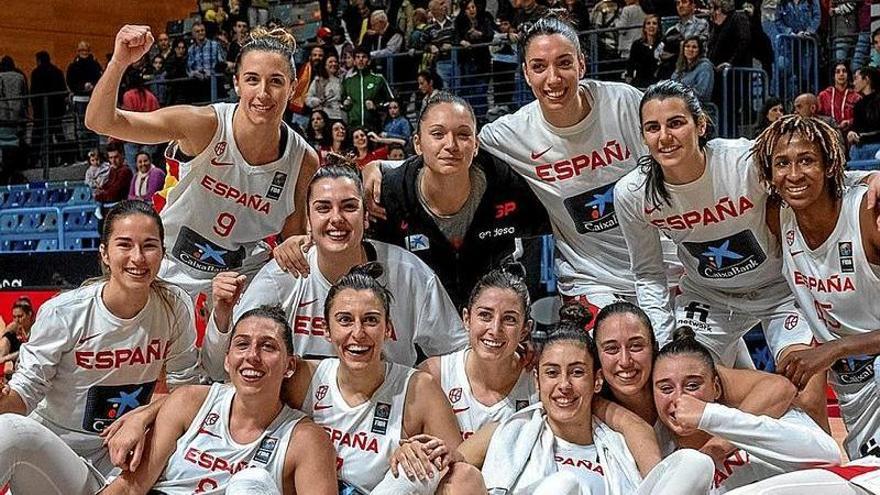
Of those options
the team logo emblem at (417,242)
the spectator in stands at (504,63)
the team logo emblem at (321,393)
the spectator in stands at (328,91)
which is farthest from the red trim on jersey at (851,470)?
the spectator in stands at (328,91)

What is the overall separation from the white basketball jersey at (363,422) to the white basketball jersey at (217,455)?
113 mm

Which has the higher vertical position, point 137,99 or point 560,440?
point 137,99

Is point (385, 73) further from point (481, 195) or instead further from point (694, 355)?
point (694, 355)

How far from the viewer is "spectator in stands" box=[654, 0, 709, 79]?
28.7ft

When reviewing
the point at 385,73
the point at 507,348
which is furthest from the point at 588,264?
the point at 385,73

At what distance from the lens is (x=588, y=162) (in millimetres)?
4457

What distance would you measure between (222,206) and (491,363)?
1400 millimetres

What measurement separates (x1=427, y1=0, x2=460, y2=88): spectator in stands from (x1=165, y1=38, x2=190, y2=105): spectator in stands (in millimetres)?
2980

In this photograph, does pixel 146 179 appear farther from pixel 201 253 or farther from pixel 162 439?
pixel 162 439

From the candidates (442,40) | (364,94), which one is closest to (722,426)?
(364,94)

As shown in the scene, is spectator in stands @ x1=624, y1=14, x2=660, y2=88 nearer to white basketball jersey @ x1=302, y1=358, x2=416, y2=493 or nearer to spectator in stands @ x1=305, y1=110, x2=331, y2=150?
spectator in stands @ x1=305, y1=110, x2=331, y2=150

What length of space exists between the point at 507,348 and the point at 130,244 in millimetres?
1352

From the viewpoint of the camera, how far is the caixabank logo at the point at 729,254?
161 inches

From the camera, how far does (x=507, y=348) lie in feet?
12.8
